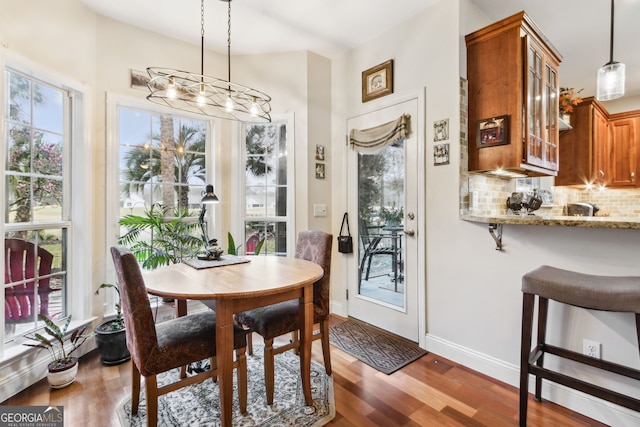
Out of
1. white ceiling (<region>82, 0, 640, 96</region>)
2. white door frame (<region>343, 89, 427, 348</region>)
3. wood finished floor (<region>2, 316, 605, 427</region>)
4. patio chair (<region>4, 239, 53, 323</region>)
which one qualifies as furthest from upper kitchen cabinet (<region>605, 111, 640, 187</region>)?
patio chair (<region>4, 239, 53, 323</region>)

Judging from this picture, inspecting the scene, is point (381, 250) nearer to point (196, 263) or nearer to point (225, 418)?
point (196, 263)

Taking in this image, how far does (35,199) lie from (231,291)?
186 cm

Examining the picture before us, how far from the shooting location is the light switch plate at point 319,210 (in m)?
3.28

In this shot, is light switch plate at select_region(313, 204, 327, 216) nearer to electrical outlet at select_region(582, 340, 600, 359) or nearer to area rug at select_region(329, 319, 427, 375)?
area rug at select_region(329, 319, 427, 375)

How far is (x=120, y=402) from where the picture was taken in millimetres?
1877

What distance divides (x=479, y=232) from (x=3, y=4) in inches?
134

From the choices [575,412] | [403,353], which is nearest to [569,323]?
[575,412]

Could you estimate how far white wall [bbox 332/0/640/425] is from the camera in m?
1.69

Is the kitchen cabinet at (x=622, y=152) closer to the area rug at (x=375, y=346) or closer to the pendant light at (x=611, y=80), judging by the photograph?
the pendant light at (x=611, y=80)

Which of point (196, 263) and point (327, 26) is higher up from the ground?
point (327, 26)

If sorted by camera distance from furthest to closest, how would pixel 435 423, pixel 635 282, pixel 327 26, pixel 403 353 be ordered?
pixel 327 26 < pixel 403 353 < pixel 435 423 < pixel 635 282

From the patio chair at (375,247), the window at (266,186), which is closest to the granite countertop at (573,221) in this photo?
the patio chair at (375,247)

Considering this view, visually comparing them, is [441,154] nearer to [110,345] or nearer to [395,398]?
[395,398]

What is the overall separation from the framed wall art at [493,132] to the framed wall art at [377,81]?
0.89 metres
